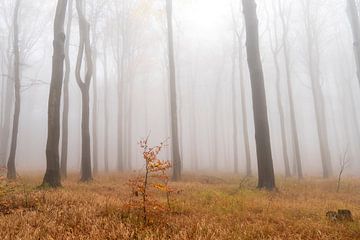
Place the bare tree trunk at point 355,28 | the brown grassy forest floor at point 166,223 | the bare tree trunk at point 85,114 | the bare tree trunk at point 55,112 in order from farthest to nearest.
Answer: the bare tree trunk at point 355,28
the bare tree trunk at point 85,114
the bare tree trunk at point 55,112
the brown grassy forest floor at point 166,223

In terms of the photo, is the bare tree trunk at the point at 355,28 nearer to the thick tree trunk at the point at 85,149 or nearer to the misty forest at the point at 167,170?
the misty forest at the point at 167,170

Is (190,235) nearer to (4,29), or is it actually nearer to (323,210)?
(323,210)

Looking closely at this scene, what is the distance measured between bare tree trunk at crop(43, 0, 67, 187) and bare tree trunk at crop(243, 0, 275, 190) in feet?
20.3

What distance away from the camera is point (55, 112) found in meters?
9.67

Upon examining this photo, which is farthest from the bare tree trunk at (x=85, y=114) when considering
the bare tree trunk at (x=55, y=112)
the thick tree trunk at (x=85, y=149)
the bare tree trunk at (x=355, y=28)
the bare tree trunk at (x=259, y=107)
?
the bare tree trunk at (x=355, y=28)

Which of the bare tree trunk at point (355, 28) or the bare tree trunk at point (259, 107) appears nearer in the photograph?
the bare tree trunk at point (259, 107)

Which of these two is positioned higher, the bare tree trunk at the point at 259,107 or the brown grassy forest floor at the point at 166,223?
the bare tree trunk at the point at 259,107

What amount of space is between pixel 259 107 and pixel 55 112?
6.55 metres

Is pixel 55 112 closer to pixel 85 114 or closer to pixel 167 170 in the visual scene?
pixel 85 114

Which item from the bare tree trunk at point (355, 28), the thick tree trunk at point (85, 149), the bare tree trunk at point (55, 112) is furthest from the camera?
the bare tree trunk at point (355, 28)

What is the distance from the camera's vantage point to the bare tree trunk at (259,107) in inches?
376

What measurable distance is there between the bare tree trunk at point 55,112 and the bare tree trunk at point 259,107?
619 cm

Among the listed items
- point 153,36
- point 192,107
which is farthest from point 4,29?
point 192,107

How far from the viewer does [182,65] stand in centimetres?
3334
